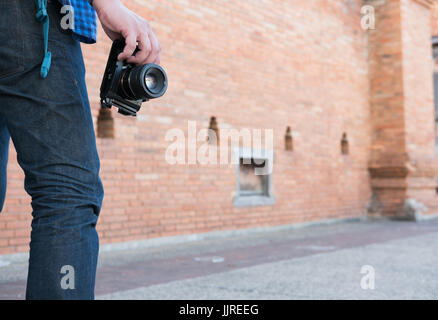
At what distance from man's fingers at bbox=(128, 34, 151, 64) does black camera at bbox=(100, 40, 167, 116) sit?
0.8 inches

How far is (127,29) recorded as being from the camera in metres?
1.52

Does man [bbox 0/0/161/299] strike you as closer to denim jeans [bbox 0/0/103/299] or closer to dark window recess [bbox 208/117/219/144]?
denim jeans [bbox 0/0/103/299]

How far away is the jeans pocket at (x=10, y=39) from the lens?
1.37m

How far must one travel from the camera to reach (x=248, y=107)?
26.4 ft

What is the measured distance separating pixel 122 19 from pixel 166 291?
2.45m

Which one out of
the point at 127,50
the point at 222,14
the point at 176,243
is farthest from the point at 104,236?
the point at 127,50

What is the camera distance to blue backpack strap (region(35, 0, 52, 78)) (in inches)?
53.5

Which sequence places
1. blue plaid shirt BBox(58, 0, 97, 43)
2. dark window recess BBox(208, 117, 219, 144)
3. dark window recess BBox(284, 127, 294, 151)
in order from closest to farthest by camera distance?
blue plaid shirt BBox(58, 0, 97, 43) → dark window recess BBox(208, 117, 219, 144) → dark window recess BBox(284, 127, 294, 151)

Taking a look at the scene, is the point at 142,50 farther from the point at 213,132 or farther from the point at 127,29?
the point at 213,132

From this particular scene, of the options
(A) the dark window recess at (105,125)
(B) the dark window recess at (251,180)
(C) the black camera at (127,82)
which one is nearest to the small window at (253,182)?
(B) the dark window recess at (251,180)

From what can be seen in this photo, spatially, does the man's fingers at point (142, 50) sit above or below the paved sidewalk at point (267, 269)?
above

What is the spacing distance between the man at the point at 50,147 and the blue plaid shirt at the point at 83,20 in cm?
8

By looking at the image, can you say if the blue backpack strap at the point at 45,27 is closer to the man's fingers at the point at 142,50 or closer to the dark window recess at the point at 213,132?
the man's fingers at the point at 142,50

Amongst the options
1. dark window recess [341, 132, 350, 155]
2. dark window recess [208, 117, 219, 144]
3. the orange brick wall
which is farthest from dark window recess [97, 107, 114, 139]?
dark window recess [341, 132, 350, 155]
